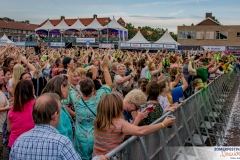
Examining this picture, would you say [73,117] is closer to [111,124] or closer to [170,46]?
[111,124]

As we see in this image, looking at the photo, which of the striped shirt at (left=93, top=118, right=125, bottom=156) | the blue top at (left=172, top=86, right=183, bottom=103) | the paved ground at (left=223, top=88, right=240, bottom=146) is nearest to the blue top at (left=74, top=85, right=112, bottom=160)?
the striped shirt at (left=93, top=118, right=125, bottom=156)

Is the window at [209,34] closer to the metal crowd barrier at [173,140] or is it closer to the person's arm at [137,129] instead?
the metal crowd barrier at [173,140]

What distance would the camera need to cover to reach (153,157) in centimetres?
370

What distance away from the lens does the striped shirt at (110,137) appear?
9.84 feet

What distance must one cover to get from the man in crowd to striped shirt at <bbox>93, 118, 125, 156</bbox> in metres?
0.69

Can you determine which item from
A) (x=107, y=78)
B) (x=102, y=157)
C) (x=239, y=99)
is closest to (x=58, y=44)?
(x=239, y=99)

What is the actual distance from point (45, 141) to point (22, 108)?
151 cm

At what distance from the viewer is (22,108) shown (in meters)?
3.51

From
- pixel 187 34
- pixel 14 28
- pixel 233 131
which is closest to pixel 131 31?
pixel 14 28

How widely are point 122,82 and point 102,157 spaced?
3.73m

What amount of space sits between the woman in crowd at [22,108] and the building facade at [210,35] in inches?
2329

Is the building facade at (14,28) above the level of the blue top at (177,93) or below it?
above

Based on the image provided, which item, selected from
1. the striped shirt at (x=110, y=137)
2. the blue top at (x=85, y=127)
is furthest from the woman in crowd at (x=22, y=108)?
the striped shirt at (x=110, y=137)

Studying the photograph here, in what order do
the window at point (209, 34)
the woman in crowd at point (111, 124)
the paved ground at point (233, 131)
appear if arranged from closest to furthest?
the woman in crowd at point (111, 124), the paved ground at point (233, 131), the window at point (209, 34)
